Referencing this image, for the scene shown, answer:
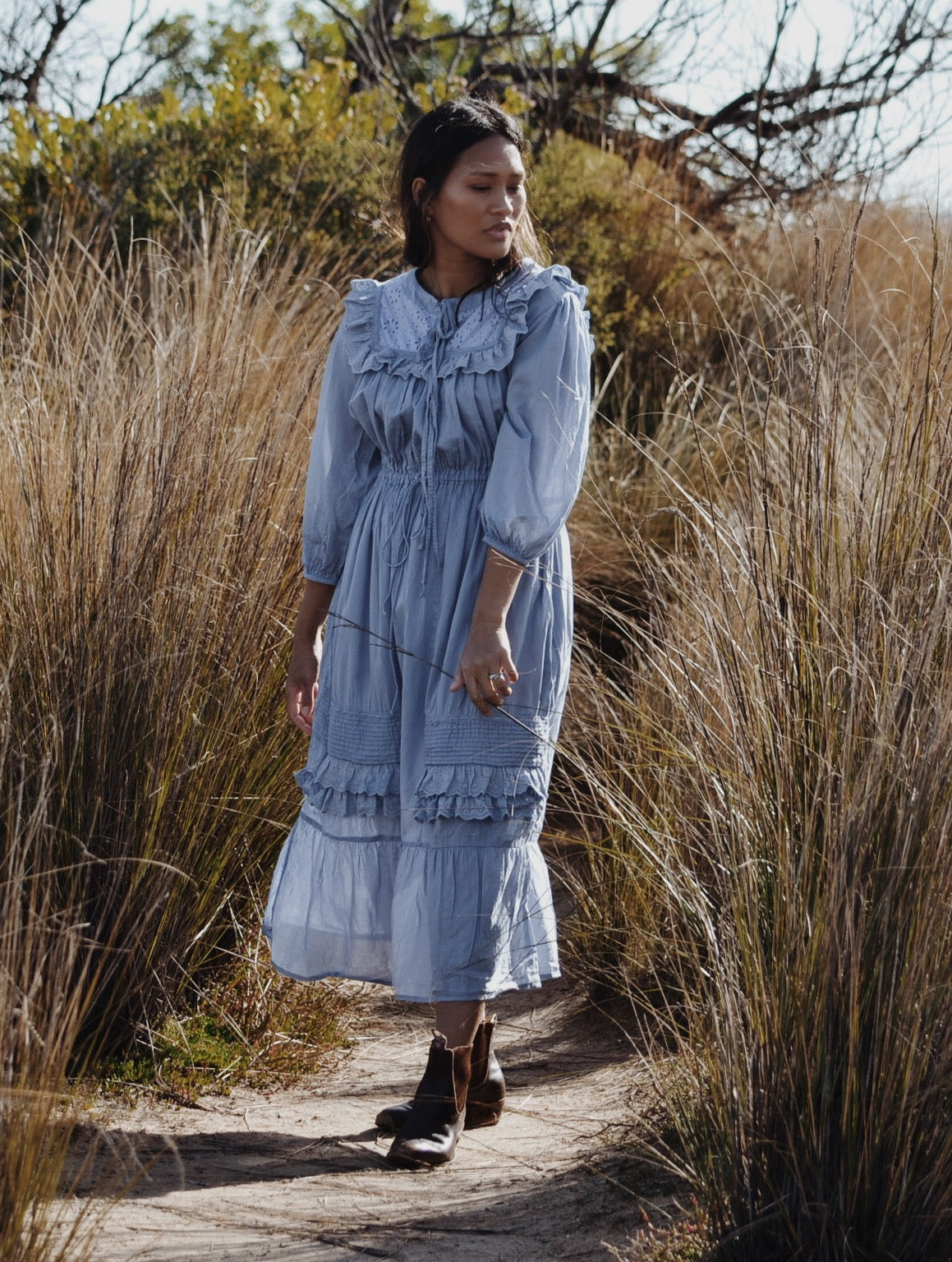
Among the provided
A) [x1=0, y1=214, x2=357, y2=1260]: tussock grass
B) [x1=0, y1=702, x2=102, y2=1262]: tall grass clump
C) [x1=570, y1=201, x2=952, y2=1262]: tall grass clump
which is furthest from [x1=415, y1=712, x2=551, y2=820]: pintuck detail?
[x1=0, y1=702, x2=102, y2=1262]: tall grass clump

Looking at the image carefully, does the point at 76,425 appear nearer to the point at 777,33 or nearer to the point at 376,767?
the point at 376,767

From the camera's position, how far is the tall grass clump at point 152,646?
2.77 m

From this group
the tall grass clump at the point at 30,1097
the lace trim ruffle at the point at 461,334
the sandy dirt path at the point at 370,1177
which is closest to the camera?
the tall grass clump at the point at 30,1097

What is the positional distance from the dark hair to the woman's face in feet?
0.06

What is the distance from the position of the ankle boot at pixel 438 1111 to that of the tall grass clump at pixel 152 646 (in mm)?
569

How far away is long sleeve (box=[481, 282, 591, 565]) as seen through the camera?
250cm

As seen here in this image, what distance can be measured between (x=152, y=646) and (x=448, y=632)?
1.98 feet

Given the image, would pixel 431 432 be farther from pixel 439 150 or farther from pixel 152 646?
pixel 152 646

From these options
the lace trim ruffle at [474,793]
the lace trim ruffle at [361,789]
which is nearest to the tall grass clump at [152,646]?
the lace trim ruffle at [361,789]

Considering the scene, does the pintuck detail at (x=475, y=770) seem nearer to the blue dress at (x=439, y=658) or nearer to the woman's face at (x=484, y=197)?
the blue dress at (x=439, y=658)

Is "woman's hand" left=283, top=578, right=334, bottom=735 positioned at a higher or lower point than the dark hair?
lower

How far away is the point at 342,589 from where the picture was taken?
277 centimetres

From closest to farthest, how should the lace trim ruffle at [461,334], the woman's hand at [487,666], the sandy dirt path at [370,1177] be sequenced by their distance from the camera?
the sandy dirt path at [370,1177] → the woman's hand at [487,666] → the lace trim ruffle at [461,334]

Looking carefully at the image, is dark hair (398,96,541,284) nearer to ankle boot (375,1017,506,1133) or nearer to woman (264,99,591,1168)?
woman (264,99,591,1168)
